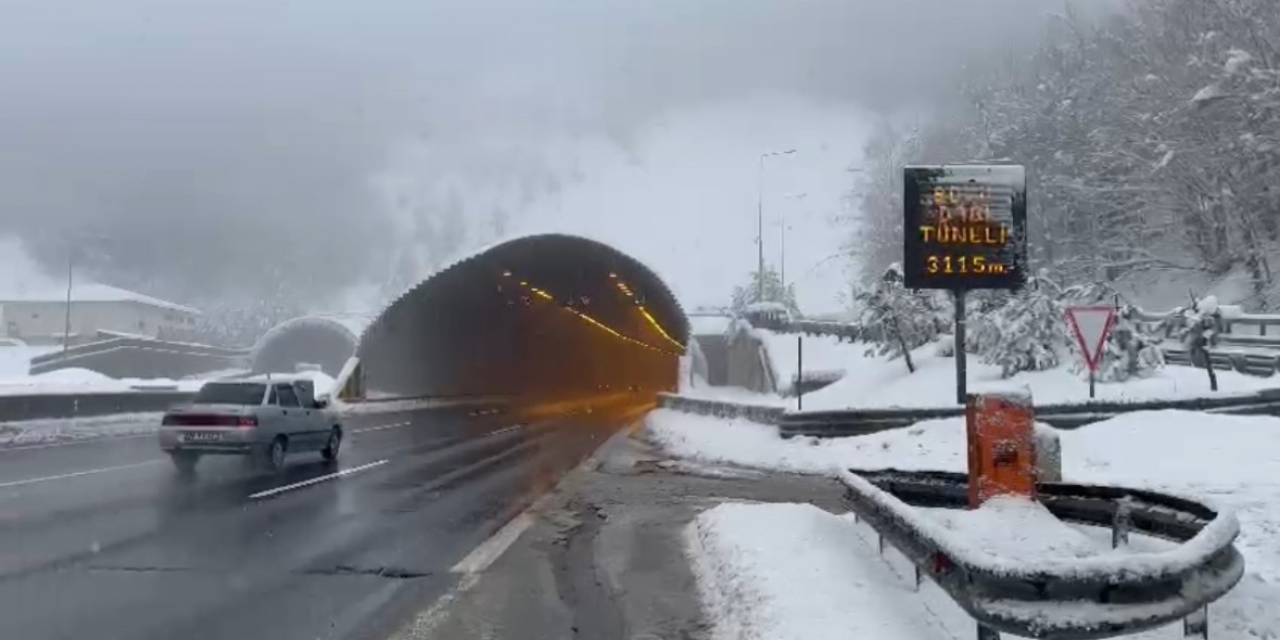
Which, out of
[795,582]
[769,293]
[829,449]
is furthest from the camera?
[769,293]

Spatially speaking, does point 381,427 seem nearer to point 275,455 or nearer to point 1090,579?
point 275,455

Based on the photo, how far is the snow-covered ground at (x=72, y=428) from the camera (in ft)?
84.7

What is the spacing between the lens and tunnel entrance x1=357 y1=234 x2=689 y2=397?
5281 centimetres

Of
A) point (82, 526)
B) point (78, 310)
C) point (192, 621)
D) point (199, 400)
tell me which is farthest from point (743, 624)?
point (78, 310)

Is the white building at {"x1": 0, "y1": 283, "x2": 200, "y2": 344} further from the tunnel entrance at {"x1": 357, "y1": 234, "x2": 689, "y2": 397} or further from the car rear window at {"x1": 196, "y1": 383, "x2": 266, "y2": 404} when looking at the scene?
the car rear window at {"x1": 196, "y1": 383, "x2": 266, "y2": 404}

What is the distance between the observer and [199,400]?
1953 cm

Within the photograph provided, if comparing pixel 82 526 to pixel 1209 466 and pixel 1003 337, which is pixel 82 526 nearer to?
pixel 1209 466

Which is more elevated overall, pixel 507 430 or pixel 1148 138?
pixel 1148 138

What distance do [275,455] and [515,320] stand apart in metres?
51.7

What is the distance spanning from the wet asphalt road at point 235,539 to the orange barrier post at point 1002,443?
4.77 meters

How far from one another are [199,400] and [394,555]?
9997mm

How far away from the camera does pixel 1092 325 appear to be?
18531 mm

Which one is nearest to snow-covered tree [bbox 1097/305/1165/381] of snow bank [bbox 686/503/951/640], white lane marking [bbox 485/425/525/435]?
snow bank [bbox 686/503/951/640]

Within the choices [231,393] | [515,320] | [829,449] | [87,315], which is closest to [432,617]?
[231,393]
